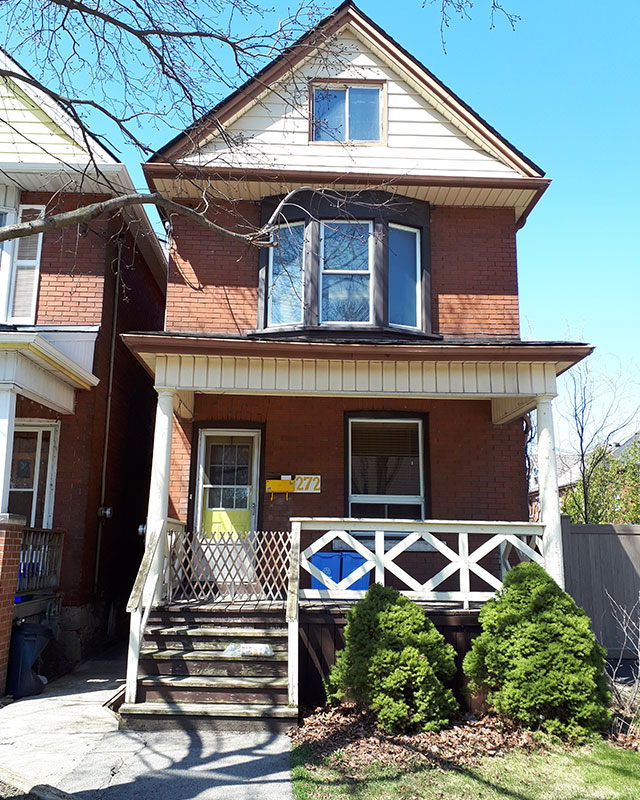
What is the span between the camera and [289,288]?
10586 millimetres

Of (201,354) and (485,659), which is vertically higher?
(201,354)

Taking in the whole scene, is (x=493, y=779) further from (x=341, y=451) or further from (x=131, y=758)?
(x=341, y=451)

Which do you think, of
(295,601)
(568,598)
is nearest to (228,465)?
(295,601)

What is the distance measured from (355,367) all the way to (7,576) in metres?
4.90

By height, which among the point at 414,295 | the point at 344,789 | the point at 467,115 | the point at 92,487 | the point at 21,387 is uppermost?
the point at 467,115

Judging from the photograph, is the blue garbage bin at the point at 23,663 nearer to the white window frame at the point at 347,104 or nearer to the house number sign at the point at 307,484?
the house number sign at the point at 307,484

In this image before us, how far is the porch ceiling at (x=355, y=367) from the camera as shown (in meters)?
8.39

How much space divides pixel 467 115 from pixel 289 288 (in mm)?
4034

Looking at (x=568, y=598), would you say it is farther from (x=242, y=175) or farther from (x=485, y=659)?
(x=242, y=175)

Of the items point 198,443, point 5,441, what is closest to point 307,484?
point 198,443

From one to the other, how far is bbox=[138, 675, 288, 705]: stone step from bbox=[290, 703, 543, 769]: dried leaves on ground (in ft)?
1.45

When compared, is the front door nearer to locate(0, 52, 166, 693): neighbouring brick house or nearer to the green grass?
locate(0, 52, 166, 693): neighbouring brick house

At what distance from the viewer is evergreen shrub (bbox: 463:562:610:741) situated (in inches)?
254

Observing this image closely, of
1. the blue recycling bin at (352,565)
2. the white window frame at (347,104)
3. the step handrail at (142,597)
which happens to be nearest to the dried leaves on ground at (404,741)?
the step handrail at (142,597)
